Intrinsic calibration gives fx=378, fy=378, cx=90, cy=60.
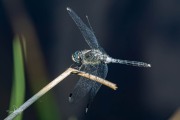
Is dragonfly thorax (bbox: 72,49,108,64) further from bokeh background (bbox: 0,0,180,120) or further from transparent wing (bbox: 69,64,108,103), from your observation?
bokeh background (bbox: 0,0,180,120)

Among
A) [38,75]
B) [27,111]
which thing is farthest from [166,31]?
[27,111]

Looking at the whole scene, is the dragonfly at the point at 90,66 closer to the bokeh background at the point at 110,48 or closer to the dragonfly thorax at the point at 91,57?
the dragonfly thorax at the point at 91,57

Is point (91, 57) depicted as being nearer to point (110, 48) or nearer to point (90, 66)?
point (90, 66)

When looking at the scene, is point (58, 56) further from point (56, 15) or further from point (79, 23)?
point (79, 23)

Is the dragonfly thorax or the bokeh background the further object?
→ the bokeh background

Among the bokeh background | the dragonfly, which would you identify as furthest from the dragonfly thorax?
the bokeh background

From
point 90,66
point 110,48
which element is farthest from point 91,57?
point 110,48

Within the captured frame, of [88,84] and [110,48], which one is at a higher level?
[110,48]

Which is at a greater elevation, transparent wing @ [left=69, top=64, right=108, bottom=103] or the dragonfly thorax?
the dragonfly thorax
